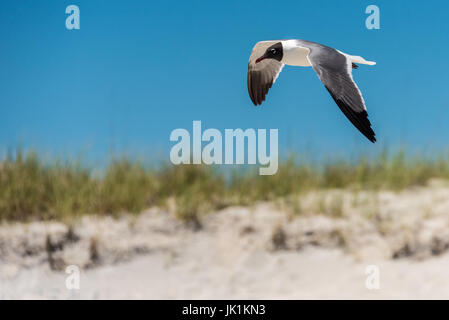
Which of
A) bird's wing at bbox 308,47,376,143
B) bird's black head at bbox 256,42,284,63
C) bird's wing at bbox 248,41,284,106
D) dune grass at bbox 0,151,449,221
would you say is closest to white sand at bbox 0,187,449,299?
dune grass at bbox 0,151,449,221

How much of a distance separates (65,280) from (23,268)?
1.62 ft

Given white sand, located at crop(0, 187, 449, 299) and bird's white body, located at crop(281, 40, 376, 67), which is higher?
bird's white body, located at crop(281, 40, 376, 67)

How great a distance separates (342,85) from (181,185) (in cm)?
227

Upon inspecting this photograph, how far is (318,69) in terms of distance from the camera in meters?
4.65

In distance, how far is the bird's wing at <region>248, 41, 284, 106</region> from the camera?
6566 millimetres

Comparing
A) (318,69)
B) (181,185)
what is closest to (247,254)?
(181,185)

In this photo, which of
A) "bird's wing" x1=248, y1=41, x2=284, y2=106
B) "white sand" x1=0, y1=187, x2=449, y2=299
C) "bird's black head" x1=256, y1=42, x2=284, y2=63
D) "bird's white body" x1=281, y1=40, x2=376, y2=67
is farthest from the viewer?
"bird's wing" x1=248, y1=41, x2=284, y2=106

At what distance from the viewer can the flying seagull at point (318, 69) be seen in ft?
14.2

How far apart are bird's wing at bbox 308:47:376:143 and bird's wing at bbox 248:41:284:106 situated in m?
1.62

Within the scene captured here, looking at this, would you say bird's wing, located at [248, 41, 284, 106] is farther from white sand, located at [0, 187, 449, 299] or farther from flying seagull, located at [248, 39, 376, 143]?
white sand, located at [0, 187, 449, 299]
